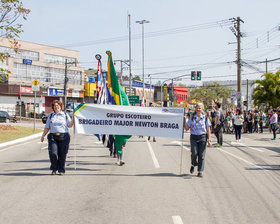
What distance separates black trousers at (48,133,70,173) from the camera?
928 centimetres

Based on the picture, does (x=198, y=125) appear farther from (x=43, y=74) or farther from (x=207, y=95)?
(x=207, y=95)

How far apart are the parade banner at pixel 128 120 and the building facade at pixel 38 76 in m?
45.1

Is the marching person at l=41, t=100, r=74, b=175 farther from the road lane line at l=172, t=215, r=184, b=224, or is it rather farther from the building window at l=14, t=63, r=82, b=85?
the building window at l=14, t=63, r=82, b=85

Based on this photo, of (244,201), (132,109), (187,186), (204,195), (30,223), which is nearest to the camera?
(30,223)

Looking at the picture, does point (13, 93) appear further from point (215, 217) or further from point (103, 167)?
point (215, 217)

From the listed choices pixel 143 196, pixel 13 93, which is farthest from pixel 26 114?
pixel 143 196

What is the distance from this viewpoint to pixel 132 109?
10.2 meters

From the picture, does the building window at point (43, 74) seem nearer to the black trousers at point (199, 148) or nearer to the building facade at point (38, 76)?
the building facade at point (38, 76)

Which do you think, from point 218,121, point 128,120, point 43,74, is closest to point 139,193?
point 128,120

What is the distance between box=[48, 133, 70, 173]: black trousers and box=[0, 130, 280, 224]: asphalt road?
0.33 metres

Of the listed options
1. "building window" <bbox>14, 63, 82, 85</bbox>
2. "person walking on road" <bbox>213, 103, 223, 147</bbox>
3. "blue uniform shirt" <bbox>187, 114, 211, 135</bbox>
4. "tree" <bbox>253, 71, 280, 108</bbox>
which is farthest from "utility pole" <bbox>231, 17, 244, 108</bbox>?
"building window" <bbox>14, 63, 82, 85</bbox>

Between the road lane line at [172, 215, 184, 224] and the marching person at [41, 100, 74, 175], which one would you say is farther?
the marching person at [41, 100, 74, 175]

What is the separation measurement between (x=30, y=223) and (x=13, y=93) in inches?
2183

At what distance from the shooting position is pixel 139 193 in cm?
742
